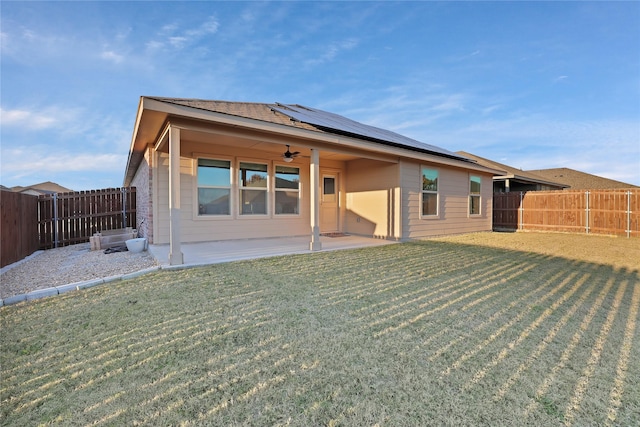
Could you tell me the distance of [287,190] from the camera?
8305mm

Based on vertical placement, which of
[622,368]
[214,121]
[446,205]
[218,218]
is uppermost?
[214,121]

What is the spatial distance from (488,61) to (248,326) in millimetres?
11930

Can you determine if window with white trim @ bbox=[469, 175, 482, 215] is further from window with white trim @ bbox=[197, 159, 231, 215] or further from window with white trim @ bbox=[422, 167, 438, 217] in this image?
window with white trim @ bbox=[197, 159, 231, 215]

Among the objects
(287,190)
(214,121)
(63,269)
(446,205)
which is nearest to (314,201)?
(287,190)

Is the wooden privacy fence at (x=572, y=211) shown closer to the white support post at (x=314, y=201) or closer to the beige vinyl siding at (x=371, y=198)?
the beige vinyl siding at (x=371, y=198)

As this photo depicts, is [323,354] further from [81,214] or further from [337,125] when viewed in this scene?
[81,214]

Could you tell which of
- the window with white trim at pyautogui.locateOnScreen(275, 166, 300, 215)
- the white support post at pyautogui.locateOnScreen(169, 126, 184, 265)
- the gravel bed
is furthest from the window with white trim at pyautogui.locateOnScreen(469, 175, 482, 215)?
the gravel bed

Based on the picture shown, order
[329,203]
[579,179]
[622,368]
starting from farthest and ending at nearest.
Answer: [579,179] < [329,203] < [622,368]

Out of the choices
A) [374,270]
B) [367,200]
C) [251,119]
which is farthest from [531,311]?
[367,200]

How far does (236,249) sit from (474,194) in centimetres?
919

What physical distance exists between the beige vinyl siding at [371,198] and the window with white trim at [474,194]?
421cm

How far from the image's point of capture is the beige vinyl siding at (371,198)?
8.38 metres

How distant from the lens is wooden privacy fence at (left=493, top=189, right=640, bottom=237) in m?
10.4

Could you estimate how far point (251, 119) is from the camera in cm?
519
